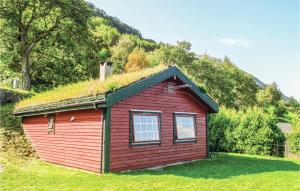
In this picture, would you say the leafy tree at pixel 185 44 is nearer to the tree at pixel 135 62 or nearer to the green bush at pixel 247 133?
the tree at pixel 135 62

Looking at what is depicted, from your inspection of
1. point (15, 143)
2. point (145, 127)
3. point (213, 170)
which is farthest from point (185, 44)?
point (213, 170)

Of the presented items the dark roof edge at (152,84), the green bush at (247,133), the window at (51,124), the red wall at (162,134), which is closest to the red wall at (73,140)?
the window at (51,124)

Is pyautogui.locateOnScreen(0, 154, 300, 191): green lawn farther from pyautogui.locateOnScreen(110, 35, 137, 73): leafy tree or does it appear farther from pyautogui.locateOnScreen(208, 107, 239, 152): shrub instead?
pyautogui.locateOnScreen(110, 35, 137, 73): leafy tree

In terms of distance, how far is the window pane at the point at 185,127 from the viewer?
603 inches

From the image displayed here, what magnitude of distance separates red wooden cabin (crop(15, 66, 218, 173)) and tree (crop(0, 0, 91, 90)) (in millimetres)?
13318

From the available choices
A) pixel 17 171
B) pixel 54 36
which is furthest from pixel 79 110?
pixel 54 36

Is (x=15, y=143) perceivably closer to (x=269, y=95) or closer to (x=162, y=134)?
(x=162, y=134)

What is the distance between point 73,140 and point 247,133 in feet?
43.3

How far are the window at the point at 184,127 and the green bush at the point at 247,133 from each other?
694cm

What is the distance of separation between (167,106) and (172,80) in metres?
1.37

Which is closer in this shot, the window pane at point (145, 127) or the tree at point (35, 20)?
the window pane at point (145, 127)

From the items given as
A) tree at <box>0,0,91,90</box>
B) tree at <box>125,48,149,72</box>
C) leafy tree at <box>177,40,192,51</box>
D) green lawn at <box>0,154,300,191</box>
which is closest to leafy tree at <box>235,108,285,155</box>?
green lawn at <box>0,154,300,191</box>

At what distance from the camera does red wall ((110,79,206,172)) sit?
Result: 39.6 feet

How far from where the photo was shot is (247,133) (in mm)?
21781
